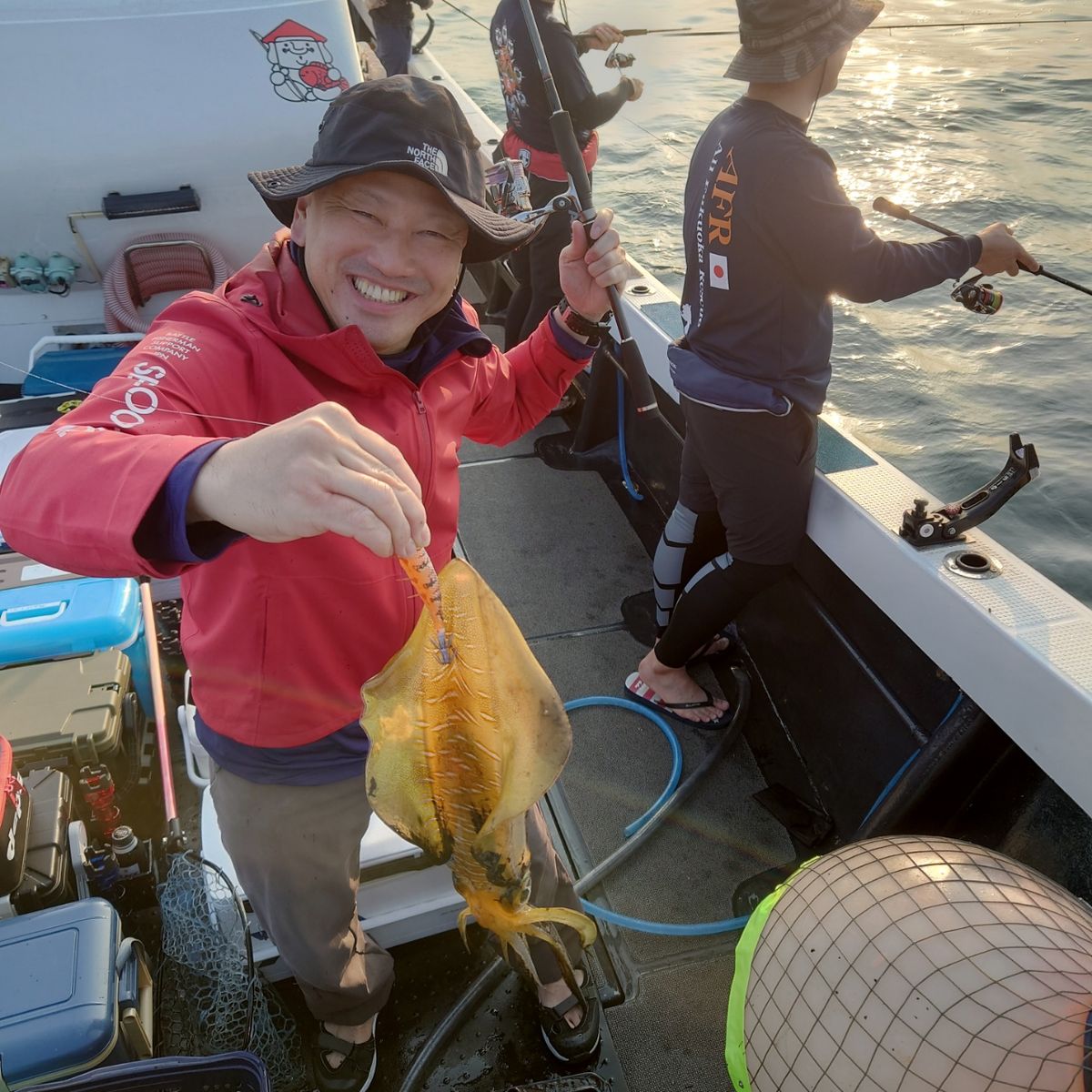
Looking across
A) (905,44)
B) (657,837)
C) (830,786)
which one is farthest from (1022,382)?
(905,44)

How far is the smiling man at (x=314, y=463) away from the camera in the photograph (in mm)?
1033

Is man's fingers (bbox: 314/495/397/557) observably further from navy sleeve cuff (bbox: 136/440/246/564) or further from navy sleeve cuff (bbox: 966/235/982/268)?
navy sleeve cuff (bbox: 966/235/982/268)

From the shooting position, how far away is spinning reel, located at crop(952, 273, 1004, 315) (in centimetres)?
262

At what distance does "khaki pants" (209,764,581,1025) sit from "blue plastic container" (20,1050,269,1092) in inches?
12.1

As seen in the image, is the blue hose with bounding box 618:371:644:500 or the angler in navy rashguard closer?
the angler in navy rashguard

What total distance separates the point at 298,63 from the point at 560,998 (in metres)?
4.39

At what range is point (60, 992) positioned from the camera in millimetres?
1858

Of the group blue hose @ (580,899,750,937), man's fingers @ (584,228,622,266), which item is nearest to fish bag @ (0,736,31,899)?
blue hose @ (580,899,750,937)

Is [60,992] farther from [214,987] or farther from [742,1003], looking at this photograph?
[742,1003]

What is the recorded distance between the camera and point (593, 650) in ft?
11.6

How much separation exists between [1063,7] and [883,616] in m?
11.9

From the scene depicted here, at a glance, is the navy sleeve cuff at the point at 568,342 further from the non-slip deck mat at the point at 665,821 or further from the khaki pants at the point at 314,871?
the non-slip deck mat at the point at 665,821

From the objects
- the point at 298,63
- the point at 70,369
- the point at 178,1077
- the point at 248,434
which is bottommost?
the point at 178,1077

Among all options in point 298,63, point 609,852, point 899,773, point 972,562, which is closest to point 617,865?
point 609,852
